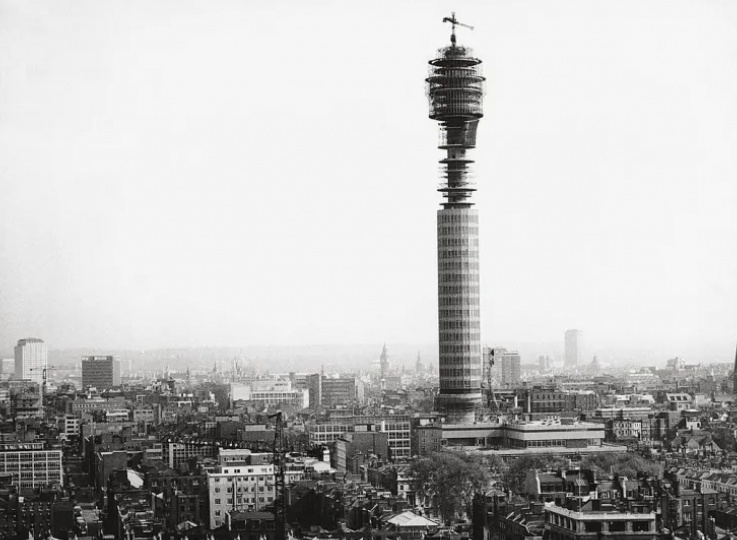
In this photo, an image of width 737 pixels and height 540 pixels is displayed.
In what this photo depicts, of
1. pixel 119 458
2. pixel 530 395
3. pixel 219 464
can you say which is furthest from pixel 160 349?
pixel 219 464

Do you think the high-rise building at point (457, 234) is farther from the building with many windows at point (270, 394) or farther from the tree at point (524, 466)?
the building with many windows at point (270, 394)

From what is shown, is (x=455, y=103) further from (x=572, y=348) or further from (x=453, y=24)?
(x=572, y=348)

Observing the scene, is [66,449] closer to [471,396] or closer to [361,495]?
[471,396]

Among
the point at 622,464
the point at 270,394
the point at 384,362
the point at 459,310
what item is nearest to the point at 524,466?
the point at 622,464

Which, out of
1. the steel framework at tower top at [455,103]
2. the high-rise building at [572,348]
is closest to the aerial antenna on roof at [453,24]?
the steel framework at tower top at [455,103]

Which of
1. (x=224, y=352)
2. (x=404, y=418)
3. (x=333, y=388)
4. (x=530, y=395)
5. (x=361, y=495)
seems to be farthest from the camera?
(x=333, y=388)

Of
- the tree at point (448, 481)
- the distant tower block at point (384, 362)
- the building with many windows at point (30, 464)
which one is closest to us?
the tree at point (448, 481)

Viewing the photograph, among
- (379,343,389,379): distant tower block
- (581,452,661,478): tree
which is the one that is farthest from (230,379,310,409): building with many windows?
(581,452,661,478): tree
